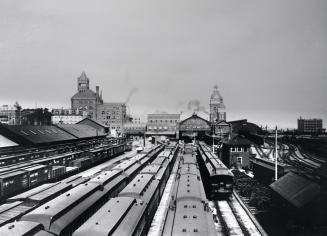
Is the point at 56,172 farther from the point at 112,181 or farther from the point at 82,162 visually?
the point at 112,181

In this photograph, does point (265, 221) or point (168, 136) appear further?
point (168, 136)

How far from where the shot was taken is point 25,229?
13445mm

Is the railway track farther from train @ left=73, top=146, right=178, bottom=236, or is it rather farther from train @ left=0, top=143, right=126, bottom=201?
train @ left=0, top=143, right=126, bottom=201

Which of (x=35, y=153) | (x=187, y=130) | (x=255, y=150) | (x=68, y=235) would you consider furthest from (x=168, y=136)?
(x=68, y=235)

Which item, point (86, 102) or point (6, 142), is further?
point (86, 102)

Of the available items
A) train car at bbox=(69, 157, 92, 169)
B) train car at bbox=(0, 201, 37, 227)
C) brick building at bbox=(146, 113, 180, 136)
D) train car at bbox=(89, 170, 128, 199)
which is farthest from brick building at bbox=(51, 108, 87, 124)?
train car at bbox=(0, 201, 37, 227)

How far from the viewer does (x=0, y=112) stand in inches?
5910

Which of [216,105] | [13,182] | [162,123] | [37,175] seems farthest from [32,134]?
[216,105]

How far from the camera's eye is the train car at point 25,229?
13172 millimetres

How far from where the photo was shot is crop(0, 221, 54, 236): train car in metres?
13.2

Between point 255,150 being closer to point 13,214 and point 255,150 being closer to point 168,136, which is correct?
point 168,136

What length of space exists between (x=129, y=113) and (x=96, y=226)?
169 metres

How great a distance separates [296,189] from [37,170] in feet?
92.0

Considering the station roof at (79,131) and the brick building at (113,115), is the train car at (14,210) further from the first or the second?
the brick building at (113,115)
